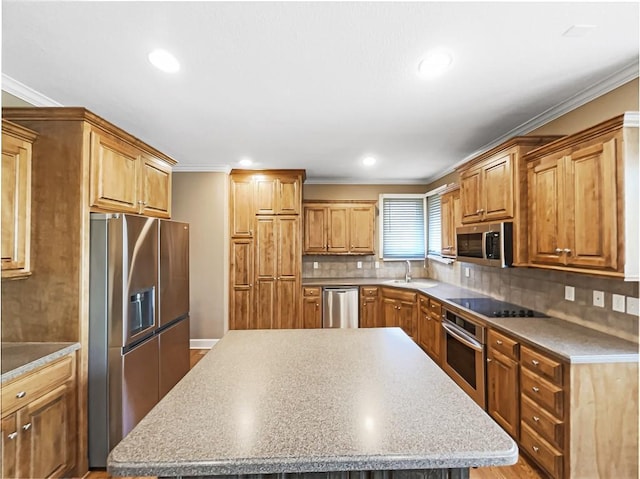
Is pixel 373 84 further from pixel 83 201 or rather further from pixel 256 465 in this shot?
pixel 256 465

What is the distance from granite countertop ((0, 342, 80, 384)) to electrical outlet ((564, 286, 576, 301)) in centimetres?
341

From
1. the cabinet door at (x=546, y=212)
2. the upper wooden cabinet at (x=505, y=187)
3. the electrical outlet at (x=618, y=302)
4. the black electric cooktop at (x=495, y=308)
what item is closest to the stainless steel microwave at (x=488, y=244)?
the upper wooden cabinet at (x=505, y=187)

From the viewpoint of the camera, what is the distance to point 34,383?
1720 millimetres

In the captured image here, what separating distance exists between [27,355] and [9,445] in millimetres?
435

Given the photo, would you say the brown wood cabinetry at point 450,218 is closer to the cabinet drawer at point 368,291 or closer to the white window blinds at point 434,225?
the white window blinds at point 434,225

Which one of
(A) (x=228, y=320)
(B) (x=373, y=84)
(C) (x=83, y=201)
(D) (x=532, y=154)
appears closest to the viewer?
(C) (x=83, y=201)

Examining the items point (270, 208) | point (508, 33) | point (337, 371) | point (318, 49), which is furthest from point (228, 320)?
point (508, 33)

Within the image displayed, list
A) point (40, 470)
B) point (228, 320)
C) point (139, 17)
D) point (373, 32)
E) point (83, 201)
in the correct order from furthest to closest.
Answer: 1. point (228, 320)
2. point (83, 201)
3. point (40, 470)
4. point (373, 32)
5. point (139, 17)

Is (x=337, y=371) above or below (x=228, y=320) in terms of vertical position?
above

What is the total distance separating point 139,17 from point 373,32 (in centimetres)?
112

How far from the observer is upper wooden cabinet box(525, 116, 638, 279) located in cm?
174

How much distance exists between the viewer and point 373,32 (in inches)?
64.5

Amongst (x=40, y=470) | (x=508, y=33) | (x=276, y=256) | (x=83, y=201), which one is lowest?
(x=40, y=470)

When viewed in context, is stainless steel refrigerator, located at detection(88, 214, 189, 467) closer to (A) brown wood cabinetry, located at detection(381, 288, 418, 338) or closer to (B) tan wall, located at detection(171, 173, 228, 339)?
(B) tan wall, located at detection(171, 173, 228, 339)
